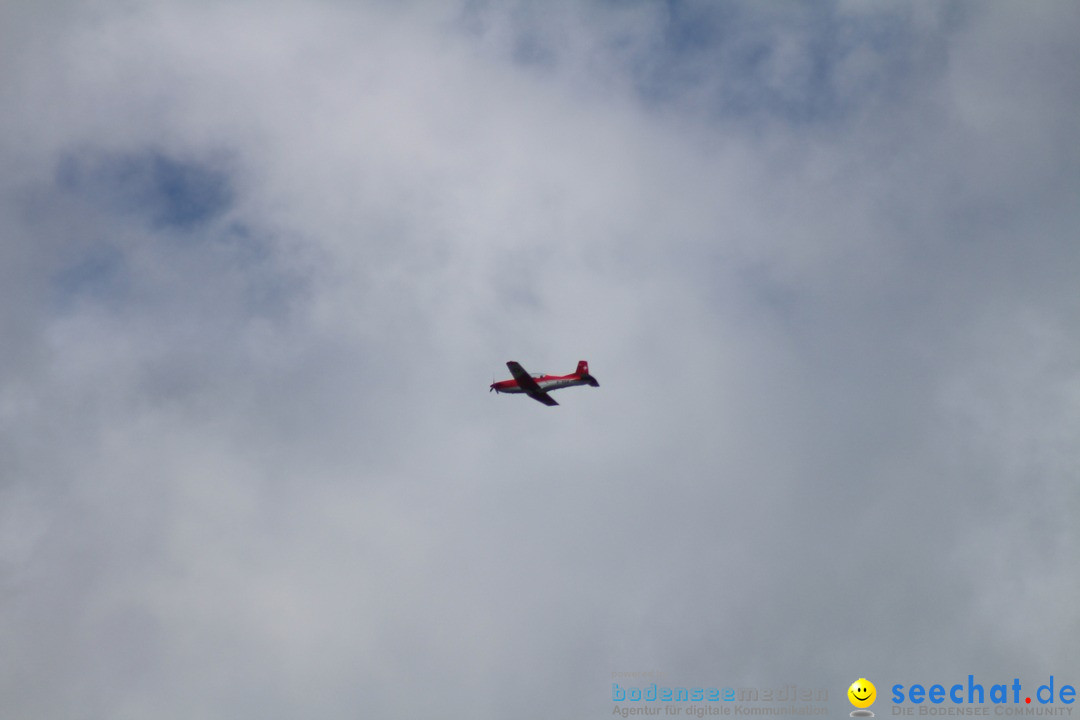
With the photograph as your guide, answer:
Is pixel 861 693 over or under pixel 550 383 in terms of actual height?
under

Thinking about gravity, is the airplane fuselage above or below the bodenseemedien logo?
above

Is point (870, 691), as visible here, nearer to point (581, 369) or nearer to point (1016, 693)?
point (1016, 693)

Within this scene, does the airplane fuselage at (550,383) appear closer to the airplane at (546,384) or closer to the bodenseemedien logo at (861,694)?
the airplane at (546,384)

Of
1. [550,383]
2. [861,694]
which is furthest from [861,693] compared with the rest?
[550,383]

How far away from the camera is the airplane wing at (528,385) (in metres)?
126

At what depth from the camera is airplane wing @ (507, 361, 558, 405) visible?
126500 mm

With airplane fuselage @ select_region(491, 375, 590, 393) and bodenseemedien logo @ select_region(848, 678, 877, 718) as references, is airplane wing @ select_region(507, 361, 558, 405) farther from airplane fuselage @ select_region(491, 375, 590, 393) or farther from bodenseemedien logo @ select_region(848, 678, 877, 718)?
bodenseemedien logo @ select_region(848, 678, 877, 718)

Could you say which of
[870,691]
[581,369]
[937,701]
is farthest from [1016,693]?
[581,369]

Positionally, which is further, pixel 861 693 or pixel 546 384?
pixel 546 384

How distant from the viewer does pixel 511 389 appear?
132625 millimetres

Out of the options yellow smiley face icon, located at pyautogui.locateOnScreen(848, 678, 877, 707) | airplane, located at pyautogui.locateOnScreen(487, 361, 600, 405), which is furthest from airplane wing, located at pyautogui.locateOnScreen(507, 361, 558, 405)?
yellow smiley face icon, located at pyautogui.locateOnScreen(848, 678, 877, 707)

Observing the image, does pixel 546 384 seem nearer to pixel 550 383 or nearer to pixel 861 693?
pixel 550 383

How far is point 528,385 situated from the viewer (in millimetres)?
130250

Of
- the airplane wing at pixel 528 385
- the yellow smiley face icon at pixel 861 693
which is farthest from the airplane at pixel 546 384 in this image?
the yellow smiley face icon at pixel 861 693
